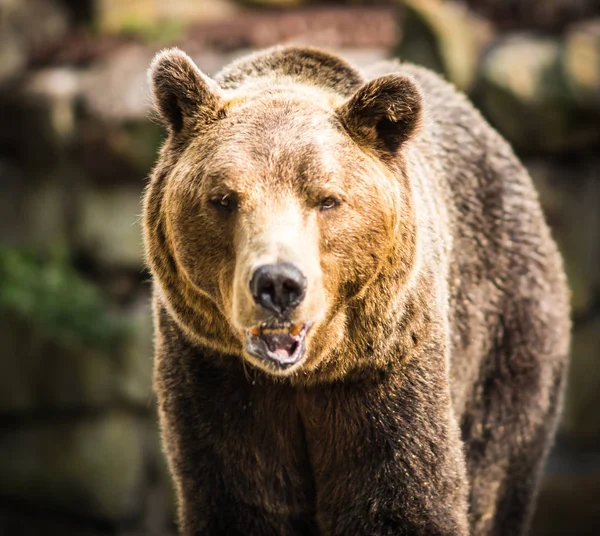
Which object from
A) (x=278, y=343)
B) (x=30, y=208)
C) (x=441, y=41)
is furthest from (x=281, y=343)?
(x=30, y=208)

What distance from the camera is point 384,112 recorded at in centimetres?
454

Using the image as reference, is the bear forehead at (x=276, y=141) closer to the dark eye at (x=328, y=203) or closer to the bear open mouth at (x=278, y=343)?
the dark eye at (x=328, y=203)

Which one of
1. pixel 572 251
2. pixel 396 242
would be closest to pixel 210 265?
pixel 396 242

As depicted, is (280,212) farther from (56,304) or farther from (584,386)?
(56,304)

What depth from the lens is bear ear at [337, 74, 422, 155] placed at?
4.50 m

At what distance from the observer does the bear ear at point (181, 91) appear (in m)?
4.55

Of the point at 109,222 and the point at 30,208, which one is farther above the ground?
the point at 109,222

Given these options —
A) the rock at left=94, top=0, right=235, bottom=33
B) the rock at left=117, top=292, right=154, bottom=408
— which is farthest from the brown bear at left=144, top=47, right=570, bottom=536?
the rock at left=94, top=0, right=235, bottom=33

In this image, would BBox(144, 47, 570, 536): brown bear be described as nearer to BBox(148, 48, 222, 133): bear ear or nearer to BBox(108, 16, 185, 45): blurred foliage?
BBox(148, 48, 222, 133): bear ear

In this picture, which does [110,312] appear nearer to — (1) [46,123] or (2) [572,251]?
(1) [46,123]

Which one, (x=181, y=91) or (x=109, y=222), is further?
(x=109, y=222)

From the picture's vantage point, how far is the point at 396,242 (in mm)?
4578

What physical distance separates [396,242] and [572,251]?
23.3 feet

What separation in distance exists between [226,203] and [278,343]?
677 mm
